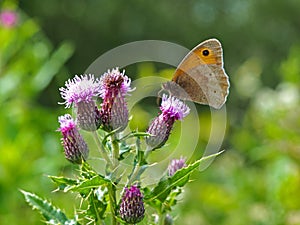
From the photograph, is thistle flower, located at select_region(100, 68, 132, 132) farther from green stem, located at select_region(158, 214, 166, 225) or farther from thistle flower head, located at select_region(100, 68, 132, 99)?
green stem, located at select_region(158, 214, 166, 225)

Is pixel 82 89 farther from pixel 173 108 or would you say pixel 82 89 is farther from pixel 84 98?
pixel 173 108

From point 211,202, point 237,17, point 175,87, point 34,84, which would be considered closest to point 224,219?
point 211,202


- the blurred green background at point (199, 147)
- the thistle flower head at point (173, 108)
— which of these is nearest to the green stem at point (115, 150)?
the thistle flower head at point (173, 108)

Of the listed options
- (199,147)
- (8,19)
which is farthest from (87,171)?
(199,147)

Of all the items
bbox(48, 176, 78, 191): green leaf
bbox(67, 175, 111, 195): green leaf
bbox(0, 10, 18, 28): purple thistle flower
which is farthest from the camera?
bbox(0, 10, 18, 28): purple thistle flower

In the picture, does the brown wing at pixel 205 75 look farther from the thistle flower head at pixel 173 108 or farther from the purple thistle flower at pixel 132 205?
the purple thistle flower at pixel 132 205

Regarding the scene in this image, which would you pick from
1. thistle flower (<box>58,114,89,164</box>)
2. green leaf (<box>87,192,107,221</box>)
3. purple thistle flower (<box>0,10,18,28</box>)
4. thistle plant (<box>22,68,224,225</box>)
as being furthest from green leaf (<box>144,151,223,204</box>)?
purple thistle flower (<box>0,10,18,28</box>)

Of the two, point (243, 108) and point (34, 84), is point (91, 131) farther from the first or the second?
point (243, 108)
